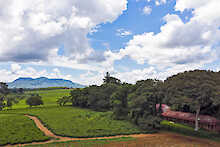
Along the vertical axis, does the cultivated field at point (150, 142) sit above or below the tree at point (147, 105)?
below

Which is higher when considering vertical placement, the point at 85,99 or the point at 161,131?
the point at 85,99

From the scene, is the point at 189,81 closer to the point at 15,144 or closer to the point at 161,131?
the point at 161,131

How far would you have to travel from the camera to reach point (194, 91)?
35.8 m

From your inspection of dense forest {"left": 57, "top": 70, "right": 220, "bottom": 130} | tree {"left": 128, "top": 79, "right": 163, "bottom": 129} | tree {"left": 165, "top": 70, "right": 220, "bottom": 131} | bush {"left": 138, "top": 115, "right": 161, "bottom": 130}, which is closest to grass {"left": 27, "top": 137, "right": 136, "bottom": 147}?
bush {"left": 138, "top": 115, "right": 161, "bottom": 130}

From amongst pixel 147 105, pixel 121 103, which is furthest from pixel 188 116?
pixel 121 103

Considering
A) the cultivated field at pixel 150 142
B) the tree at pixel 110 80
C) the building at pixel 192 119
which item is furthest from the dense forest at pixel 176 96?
the tree at pixel 110 80

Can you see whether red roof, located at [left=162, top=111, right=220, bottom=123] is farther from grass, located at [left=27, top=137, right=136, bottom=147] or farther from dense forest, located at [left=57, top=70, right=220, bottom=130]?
grass, located at [left=27, top=137, right=136, bottom=147]

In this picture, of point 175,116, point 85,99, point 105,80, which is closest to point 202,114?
point 175,116

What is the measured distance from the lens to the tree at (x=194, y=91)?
34281mm

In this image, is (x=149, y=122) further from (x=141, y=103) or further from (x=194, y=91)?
(x=194, y=91)

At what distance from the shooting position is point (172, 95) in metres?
38.5

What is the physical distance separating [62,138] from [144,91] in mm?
22046

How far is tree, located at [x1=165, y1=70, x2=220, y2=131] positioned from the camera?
112 feet

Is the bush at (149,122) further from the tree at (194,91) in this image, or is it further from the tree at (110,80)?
the tree at (110,80)
